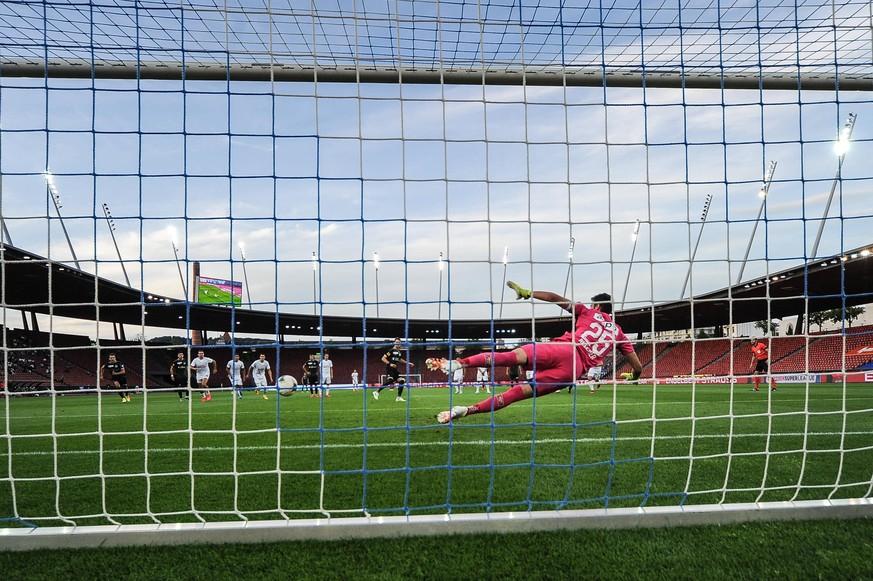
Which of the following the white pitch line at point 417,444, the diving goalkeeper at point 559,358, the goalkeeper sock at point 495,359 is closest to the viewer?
the diving goalkeeper at point 559,358

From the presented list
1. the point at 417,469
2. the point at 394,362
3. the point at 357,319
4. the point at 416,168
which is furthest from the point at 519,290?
the point at 357,319

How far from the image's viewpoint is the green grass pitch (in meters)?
4.23

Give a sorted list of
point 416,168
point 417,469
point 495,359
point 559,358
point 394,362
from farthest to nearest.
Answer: point 394,362, point 495,359, point 559,358, point 416,168, point 417,469

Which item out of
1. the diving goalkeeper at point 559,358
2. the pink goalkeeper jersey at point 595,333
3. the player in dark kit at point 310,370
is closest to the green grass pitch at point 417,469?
the diving goalkeeper at point 559,358

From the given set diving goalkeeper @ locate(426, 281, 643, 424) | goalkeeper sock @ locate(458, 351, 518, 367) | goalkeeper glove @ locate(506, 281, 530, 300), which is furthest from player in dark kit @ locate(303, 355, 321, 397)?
goalkeeper glove @ locate(506, 281, 530, 300)

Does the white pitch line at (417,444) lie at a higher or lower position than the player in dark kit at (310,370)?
higher

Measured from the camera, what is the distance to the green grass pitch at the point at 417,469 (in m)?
4.23

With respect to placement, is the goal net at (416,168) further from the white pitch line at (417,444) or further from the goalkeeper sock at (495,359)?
the white pitch line at (417,444)

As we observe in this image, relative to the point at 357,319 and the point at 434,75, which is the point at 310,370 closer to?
the point at 357,319

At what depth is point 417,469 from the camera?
3.74m

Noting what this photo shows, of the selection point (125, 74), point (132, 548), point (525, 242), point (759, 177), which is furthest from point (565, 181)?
point (132, 548)

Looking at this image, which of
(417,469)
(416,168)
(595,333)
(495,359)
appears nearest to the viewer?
(417,469)

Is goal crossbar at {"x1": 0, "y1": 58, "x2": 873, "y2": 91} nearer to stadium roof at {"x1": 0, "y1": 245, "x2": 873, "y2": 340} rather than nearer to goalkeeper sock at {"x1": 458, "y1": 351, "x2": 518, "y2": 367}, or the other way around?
goalkeeper sock at {"x1": 458, "y1": 351, "x2": 518, "y2": 367}

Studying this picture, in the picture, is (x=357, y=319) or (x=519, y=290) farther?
(x=357, y=319)
